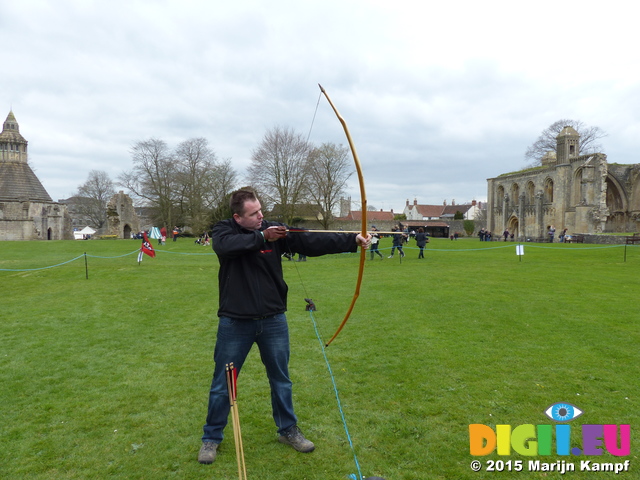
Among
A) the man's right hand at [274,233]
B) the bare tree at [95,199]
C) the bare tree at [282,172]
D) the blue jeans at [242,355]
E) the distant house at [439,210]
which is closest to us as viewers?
the man's right hand at [274,233]

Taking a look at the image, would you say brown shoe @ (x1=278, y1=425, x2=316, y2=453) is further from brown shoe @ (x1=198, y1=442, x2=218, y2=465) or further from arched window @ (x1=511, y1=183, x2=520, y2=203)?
arched window @ (x1=511, y1=183, x2=520, y2=203)

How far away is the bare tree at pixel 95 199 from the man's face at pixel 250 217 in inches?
2926

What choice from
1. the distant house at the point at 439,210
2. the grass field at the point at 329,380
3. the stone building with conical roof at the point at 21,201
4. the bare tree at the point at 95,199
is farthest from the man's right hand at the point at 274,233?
the distant house at the point at 439,210

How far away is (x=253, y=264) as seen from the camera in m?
3.41

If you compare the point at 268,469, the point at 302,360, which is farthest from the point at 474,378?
the point at 268,469

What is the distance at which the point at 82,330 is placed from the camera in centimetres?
772

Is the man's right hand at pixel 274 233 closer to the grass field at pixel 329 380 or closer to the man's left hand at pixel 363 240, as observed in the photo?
the man's left hand at pixel 363 240

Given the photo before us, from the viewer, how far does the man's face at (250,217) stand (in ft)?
11.3

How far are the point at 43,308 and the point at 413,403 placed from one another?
915 centimetres

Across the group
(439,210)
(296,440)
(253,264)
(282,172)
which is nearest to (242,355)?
(253,264)

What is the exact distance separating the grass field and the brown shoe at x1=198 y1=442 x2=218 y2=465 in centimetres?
7

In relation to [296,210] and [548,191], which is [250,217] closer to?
[296,210]

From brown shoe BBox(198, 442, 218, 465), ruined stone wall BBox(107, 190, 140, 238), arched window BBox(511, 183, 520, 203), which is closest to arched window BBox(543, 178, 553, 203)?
arched window BBox(511, 183, 520, 203)

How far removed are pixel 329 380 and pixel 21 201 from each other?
56.2m
